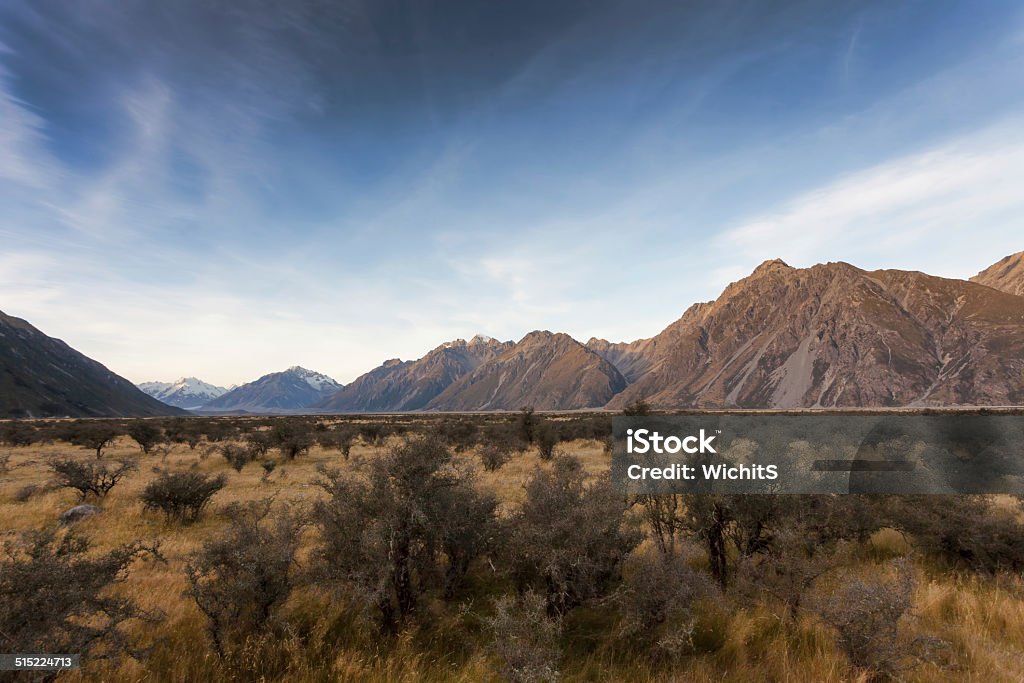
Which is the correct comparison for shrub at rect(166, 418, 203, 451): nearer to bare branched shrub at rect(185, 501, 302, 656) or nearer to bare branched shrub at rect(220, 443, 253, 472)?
bare branched shrub at rect(220, 443, 253, 472)

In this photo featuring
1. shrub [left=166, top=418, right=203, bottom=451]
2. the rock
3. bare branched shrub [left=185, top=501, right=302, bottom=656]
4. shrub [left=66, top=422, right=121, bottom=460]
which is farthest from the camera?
shrub [left=166, top=418, right=203, bottom=451]

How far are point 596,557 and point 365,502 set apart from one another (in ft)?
13.4

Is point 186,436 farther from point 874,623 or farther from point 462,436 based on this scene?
point 874,623

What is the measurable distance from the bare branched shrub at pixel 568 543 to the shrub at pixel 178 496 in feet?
45.1

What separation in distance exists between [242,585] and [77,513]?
1431cm

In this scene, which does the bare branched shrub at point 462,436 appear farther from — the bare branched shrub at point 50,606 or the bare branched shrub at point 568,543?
the bare branched shrub at point 50,606

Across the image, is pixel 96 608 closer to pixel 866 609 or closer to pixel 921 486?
pixel 866 609

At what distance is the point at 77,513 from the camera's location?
15336mm

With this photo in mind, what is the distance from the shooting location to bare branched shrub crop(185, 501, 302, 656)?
6707mm

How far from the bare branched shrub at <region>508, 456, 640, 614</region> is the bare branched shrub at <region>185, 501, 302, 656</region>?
3973 mm

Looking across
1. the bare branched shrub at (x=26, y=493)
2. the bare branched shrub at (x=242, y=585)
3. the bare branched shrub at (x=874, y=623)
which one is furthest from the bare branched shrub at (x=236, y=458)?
the bare branched shrub at (x=874, y=623)

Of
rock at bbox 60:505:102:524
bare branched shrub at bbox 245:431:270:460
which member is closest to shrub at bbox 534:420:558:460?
bare branched shrub at bbox 245:431:270:460

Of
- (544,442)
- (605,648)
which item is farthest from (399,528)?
(544,442)

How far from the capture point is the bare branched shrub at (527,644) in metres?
5.45
